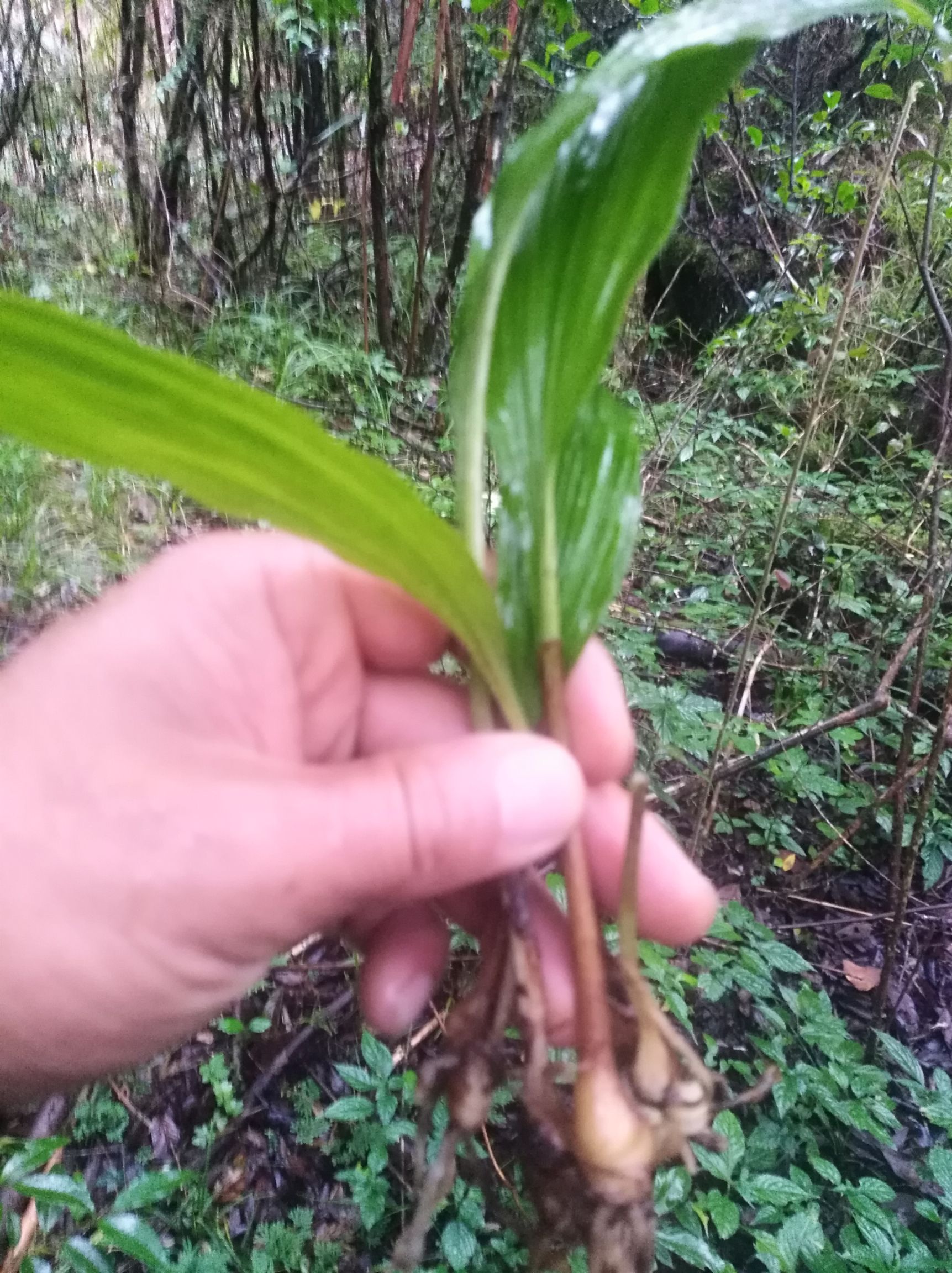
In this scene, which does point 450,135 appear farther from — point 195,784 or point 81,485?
point 195,784

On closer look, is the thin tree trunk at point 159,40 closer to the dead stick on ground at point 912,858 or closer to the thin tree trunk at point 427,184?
the thin tree trunk at point 427,184

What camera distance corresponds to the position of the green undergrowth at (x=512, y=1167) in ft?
3.00

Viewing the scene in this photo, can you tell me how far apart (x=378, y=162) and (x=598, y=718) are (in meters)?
2.32

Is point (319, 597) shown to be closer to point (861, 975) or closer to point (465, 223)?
point (861, 975)

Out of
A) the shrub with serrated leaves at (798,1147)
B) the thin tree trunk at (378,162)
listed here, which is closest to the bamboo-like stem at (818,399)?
the shrub with serrated leaves at (798,1147)

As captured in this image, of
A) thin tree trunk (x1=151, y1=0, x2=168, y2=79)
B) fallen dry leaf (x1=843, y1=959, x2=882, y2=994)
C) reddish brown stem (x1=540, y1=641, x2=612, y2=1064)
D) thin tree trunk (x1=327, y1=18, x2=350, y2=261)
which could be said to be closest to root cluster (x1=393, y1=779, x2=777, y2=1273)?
reddish brown stem (x1=540, y1=641, x2=612, y2=1064)

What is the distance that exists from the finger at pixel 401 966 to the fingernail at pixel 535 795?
275 millimetres

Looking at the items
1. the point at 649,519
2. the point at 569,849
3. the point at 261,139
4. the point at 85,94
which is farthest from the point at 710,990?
the point at 85,94

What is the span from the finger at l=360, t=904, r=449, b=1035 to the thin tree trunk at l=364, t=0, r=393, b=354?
2344mm

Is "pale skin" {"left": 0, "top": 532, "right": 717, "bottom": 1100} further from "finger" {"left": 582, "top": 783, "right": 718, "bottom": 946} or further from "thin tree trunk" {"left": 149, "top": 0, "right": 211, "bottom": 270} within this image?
"thin tree trunk" {"left": 149, "top": 0, "right": 211, "bottom": 270}

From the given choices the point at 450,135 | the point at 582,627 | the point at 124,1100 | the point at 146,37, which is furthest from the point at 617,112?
the point at 146,37

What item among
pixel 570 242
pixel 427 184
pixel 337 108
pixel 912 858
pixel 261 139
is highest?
pixel 337 108

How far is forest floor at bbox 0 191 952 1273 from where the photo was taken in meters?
0.98

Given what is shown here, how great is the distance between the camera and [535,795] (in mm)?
630
